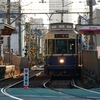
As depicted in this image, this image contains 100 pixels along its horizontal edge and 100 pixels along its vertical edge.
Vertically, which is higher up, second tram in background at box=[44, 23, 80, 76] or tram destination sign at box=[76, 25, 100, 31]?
tram destination sign at box=[76, 25, 100, 31]

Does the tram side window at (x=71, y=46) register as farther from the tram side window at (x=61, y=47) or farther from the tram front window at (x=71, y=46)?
the tram side window at (x=61, y=47)

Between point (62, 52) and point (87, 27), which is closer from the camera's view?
point (62, 52)

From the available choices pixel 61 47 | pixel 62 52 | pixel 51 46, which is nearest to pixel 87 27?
pixel 61 47

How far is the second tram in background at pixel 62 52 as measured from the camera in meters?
25.4

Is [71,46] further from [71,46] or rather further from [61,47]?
[61,47]

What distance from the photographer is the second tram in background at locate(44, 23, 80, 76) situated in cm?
2536

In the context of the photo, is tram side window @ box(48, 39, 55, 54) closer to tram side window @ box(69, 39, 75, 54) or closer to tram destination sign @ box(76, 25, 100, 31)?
tram side window @ box(69, 39, 75, 54)

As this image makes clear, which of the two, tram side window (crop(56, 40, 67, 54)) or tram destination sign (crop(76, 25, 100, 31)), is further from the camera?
tram destination sign (crop(76, 25, 100, 31))

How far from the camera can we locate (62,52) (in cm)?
2539

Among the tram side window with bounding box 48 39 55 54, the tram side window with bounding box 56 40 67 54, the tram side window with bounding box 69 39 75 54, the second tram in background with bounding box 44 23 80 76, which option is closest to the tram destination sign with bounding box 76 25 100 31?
the second tram in background with bounding box 44 23 80 76

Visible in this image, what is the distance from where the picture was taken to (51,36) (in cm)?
2558

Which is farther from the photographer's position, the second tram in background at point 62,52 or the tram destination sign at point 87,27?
the tram destination sign at point 87,27

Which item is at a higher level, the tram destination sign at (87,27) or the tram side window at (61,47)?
the tram destination sign at (87,27)

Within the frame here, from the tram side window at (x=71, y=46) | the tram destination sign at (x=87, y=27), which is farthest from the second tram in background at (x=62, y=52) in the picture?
the tram destination sign at (x=87, y=27)
